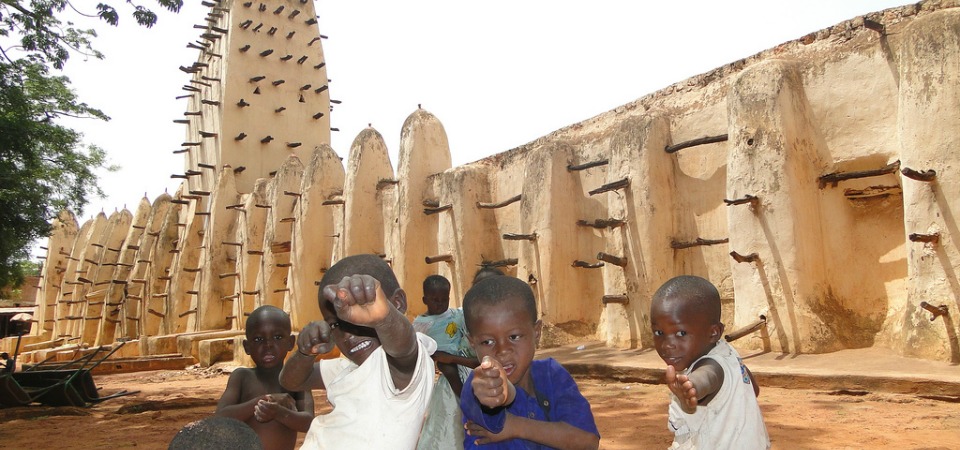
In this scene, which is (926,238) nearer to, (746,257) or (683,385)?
(746,257)

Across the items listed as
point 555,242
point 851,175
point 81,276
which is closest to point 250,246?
point 555,242

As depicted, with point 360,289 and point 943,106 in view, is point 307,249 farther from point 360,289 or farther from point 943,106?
point 360,289

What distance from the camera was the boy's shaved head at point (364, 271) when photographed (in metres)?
2.09

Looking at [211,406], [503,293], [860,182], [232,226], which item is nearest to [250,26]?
[232,226]

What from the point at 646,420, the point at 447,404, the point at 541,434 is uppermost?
the point at 447,404

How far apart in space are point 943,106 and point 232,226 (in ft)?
51.2

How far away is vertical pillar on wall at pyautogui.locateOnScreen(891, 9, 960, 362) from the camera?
228 inches

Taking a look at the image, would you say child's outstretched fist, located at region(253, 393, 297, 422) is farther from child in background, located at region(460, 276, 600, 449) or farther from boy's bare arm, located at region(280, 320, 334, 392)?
child in background, located at region(460, 276, 600, 449)

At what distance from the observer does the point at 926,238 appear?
5895mm

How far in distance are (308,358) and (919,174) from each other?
5648 mm

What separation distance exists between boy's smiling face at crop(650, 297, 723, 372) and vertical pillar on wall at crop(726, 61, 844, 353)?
4965 millimetres

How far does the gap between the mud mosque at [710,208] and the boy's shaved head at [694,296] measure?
14.5 feet

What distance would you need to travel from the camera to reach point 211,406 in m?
7.38

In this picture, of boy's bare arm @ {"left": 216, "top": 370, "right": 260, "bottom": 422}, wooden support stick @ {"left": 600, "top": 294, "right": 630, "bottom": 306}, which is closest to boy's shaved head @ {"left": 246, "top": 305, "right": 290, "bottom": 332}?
boy's bare arm @ {"left": 216, "top": 370, "right": 260, "bottom": 422}
